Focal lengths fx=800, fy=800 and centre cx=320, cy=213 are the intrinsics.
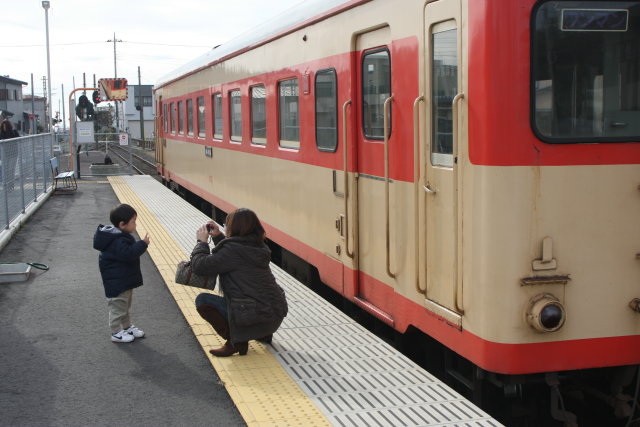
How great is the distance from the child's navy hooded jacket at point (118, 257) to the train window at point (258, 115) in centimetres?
356

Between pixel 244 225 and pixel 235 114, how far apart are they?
20.3 ft

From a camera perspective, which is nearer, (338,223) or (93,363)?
(93,363)

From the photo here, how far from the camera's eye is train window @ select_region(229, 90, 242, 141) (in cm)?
1091

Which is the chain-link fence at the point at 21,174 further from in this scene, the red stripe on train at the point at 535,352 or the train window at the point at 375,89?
the red stripe on train at the point at 535,352

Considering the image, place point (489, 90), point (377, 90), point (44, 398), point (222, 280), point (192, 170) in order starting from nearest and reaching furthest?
point (489, 90)
point (44, 398)
point (222, 280)
point (377, 90)
point (192, 170)

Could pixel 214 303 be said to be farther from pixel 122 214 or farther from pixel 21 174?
pixel 21 174

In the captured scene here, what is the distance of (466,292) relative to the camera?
4.47 m

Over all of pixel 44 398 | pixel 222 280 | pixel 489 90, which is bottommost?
pixel 44 398

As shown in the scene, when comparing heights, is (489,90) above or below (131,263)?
above

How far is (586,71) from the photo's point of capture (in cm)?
434

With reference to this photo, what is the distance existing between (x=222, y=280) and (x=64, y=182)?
16.3 m

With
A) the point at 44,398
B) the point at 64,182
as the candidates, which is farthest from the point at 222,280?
the point at 64,182

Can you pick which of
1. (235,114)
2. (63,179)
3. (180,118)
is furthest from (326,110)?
(63,179)

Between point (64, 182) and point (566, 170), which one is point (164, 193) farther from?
point (566, 170)
